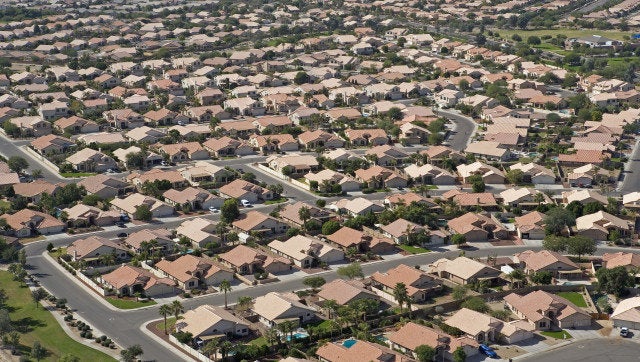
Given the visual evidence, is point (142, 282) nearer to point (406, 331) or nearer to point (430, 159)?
point (406, 331)

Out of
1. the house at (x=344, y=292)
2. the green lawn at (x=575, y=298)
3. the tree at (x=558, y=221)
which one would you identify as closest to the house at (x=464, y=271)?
the green lawn at (x=575, y=298)

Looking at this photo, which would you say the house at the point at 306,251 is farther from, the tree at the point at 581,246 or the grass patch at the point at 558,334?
the grass patch at the point at 558,334

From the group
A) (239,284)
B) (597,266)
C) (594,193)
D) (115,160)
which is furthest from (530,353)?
(115,160)

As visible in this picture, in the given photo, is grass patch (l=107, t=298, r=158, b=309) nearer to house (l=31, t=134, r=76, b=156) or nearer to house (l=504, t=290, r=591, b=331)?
house (l=504, t=290, r=591, b=331)

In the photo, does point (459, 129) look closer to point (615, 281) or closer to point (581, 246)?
point (581, 246)

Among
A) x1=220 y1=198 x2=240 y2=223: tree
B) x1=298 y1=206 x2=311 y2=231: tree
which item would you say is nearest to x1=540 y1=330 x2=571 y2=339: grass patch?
x1=298 y1=206 x2=311 y2=231: tree

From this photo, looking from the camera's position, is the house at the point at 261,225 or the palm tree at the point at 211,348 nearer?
the palm tree at the point at 211,348

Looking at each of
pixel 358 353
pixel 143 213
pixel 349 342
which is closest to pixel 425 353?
pixel 358 353
